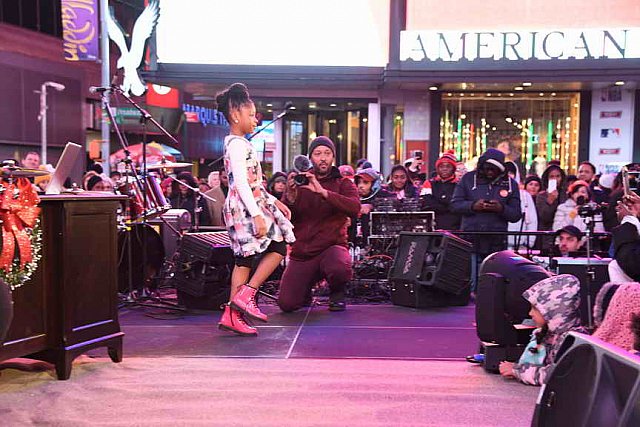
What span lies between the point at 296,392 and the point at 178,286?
3232 millimetres

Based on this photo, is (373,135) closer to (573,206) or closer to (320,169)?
(573,206)

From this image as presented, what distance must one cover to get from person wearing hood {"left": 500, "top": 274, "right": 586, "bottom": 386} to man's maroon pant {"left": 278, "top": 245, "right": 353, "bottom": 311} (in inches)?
108

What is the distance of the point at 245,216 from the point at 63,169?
1.45m

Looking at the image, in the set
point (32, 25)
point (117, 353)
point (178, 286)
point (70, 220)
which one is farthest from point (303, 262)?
point (32, 25)

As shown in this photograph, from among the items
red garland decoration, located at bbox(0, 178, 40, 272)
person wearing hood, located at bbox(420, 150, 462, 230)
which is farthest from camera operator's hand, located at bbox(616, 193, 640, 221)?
red garland decoration, located at bbox(0, 178, 40, 272)

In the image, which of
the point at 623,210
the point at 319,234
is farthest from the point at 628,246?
the point at 319,234

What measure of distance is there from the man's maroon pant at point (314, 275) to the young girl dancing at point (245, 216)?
3.65 ft

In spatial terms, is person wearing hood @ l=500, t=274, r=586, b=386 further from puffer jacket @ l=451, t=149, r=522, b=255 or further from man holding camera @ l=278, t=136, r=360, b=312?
puffer jacket @ l=451, t=149, r=522, b=255

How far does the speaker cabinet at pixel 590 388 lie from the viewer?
1.92 m

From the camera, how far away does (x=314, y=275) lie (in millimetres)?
6957

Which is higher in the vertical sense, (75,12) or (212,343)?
(75,12)

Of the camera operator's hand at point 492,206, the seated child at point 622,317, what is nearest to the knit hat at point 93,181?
the camera operator's hand at point 492,206

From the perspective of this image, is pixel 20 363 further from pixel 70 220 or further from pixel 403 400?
pixel 403 400

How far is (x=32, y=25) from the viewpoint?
26578 mm
